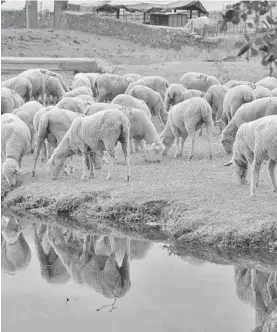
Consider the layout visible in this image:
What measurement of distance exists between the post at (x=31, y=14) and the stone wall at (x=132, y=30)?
3.25 meters

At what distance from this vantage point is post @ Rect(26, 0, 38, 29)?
52041mm

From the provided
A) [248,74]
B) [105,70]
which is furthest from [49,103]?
[248,74]

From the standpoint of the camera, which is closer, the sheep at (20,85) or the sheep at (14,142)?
the sheep at (14,142)

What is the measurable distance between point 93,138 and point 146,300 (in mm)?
5261

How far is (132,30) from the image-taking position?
4425cm

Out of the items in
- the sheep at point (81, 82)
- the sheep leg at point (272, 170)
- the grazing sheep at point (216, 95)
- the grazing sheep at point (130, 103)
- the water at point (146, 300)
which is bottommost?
the sheep at point (81, 82)

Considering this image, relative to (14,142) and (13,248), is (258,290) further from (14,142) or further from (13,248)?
(14,142)

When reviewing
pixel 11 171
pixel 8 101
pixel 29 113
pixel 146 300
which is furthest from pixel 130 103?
pixel 146 300

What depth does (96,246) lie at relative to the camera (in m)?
12.9

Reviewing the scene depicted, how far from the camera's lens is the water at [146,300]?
31.3ft

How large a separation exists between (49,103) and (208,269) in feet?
55.5

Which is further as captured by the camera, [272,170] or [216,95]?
[216,95]

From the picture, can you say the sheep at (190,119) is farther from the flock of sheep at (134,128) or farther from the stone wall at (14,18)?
the stone wall at (14,18)

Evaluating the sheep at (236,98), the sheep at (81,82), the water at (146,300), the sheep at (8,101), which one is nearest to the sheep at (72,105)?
the sheep at (8,101)
